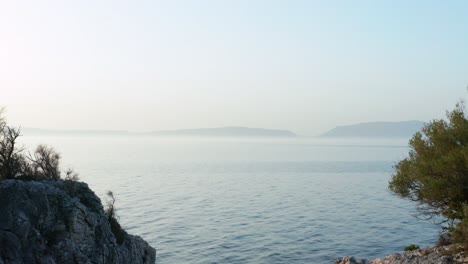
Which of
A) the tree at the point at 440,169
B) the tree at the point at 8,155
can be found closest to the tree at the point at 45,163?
the tree at the point at 8,155

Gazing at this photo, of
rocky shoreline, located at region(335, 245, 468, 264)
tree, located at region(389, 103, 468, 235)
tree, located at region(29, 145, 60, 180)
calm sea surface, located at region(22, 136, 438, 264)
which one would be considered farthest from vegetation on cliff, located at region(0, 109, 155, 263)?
tree, located at region(389, 103, 468, 235)

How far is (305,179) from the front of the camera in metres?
122

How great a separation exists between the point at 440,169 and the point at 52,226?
1077 inches

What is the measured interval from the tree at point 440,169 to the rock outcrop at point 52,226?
79.4 feet

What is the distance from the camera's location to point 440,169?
29.7 meters

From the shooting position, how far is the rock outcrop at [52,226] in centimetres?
2444

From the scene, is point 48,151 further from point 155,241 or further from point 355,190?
point 355,190

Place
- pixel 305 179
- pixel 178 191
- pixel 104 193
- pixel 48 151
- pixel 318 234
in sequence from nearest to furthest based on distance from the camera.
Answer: pixel 48 151 → pixel 318 234 → pixel 104 193 → pixel 178 191 → pixel 305 179

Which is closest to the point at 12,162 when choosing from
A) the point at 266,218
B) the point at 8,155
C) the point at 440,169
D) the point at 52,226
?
the point at 8,155

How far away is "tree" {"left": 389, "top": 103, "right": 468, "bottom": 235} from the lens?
96.2ft

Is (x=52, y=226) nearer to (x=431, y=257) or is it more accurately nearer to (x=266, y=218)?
(x=431, y=257)

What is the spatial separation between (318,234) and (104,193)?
5479cm

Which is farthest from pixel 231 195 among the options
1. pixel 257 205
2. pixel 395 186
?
pixel 395 186

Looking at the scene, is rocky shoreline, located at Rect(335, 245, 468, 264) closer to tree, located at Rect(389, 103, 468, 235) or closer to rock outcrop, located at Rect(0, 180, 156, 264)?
tree, located at Rect(389, 103, 468, 235)
